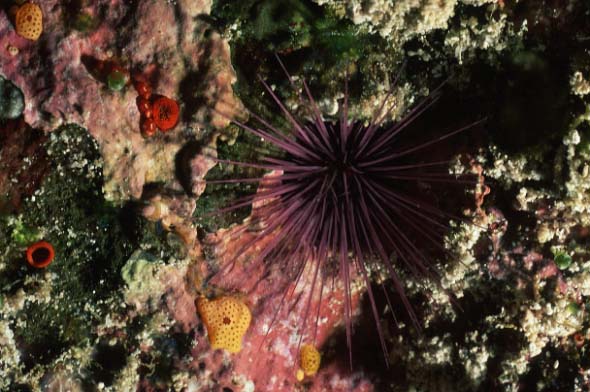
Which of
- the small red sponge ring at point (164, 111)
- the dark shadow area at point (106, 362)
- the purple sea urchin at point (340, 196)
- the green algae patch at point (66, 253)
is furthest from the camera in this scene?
the dark shadow area at point (106, 362)

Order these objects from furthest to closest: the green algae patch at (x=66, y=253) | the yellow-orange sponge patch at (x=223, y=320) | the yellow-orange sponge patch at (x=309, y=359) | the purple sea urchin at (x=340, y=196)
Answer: the yellow-orange sponge patch at (x=309, y=359), the yellow-orange sponge patch at (x=223, y=320), the purple sea urchin at (x=340, y=196), the green algae patch at (x=66, y=253)

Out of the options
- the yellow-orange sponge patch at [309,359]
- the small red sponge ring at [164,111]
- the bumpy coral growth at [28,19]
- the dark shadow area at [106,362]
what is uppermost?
the bumpy coral growth at [28,19]

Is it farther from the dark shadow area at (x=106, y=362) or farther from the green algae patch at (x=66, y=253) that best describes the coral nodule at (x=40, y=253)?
the dark shadow area at (x=106, y=362)

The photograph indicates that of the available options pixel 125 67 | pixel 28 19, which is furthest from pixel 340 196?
pixel 28 19

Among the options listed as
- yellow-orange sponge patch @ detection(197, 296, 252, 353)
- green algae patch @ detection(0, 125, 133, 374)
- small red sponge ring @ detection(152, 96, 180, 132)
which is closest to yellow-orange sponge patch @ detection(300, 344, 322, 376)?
yellow-orange sponge patch @ detection(197, 296, 252, 353)

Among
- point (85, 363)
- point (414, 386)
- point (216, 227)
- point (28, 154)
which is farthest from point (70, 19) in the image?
point (414, 386)

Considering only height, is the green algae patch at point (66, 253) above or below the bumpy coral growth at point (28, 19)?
below

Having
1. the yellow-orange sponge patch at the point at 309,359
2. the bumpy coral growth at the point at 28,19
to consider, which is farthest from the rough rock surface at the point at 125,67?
the yellow-orange sponge patch at the point at 309,359
